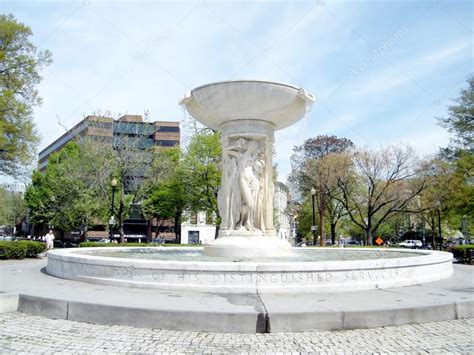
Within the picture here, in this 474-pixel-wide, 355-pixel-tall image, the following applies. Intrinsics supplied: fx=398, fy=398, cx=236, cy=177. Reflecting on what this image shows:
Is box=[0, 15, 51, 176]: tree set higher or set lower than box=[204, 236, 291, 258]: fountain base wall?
higher

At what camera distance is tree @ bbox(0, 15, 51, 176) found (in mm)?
23047

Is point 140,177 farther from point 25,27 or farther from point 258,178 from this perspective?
point 258,178

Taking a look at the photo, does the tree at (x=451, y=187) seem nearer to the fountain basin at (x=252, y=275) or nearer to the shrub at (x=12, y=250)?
the fountain basin at (x=252, y=275)

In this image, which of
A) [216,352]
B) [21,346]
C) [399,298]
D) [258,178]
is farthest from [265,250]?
[21,346]

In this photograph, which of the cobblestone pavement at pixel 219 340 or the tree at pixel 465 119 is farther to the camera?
the tree at pixel 465 119

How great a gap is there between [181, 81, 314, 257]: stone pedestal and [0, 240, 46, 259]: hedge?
11.2m

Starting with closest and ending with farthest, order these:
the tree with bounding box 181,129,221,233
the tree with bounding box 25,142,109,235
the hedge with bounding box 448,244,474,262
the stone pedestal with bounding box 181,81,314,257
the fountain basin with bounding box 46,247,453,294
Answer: the fountain basin with bounding box 46,247,453,294, the stone pedestal with bounding box 181,81,314,257, the hedge with bounding box 448,244,474,262, the tree with bounding box 181,129,221,233, the tree with bounding box 25,142,109,235

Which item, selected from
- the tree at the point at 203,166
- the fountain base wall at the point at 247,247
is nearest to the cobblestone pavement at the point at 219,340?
the fountain base wall at the point at 247,247

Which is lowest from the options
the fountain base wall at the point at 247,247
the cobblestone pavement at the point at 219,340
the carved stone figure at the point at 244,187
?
the cobblestone pavement at the point at 219,340

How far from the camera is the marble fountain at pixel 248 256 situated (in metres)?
7.90

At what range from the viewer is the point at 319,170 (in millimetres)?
37344

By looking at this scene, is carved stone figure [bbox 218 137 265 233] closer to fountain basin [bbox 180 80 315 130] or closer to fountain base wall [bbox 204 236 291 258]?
fountain base wall [bbox 204 236 291 258]

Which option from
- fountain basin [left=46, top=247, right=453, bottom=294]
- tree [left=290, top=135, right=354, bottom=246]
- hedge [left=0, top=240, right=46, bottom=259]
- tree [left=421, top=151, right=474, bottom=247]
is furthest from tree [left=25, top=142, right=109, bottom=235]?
tree [left=421, top=151, right=474, bottom=247]

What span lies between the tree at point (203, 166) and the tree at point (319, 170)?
10888 mm
